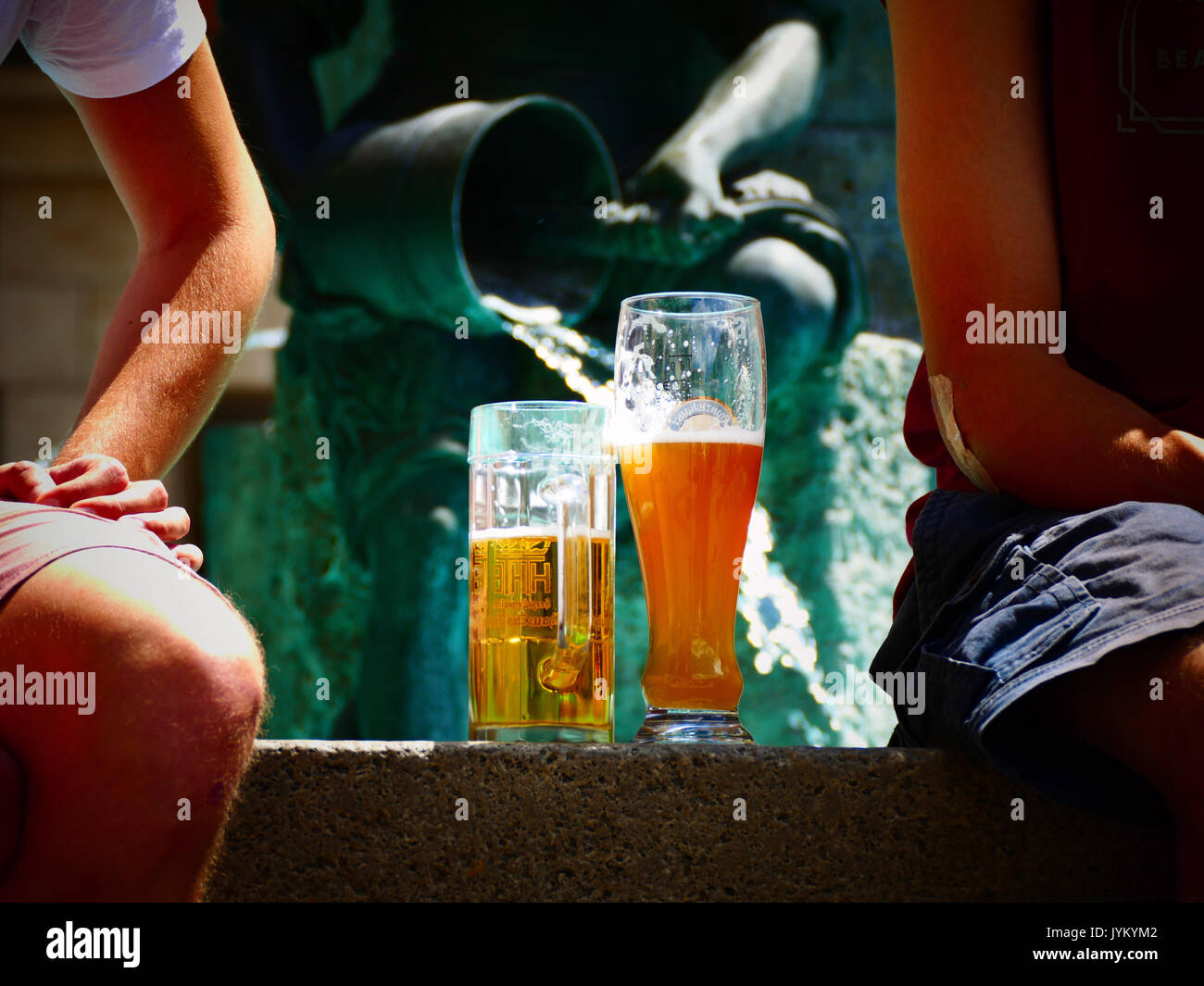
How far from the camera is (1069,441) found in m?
0.77

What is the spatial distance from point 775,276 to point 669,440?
1343mm

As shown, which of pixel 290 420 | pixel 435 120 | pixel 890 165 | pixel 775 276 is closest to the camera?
pixel 435 120

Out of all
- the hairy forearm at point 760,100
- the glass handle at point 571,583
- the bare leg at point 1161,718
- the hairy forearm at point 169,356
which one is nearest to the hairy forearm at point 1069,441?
the bare leg at point 1161,718

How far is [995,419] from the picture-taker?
0.80 m

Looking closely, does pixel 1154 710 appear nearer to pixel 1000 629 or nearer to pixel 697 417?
pixel 1000 629

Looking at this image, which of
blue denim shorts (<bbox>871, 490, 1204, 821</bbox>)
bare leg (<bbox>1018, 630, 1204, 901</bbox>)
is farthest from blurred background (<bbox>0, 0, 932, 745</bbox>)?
bare leg (<bbox>1018, 630, 1204, 901</bbox>)

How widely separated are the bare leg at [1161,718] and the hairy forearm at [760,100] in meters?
1.55

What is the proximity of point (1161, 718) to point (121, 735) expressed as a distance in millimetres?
454

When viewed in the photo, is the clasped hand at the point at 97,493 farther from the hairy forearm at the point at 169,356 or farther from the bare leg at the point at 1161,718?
the bare leg at the point at 1161,718

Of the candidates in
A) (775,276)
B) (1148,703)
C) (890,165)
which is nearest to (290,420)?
(775,276)

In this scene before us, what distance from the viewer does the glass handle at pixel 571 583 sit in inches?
30.4

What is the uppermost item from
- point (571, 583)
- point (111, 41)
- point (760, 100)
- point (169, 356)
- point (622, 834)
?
point (760, 100)

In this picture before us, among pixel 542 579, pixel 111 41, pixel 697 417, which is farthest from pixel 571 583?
pixel 111 41
